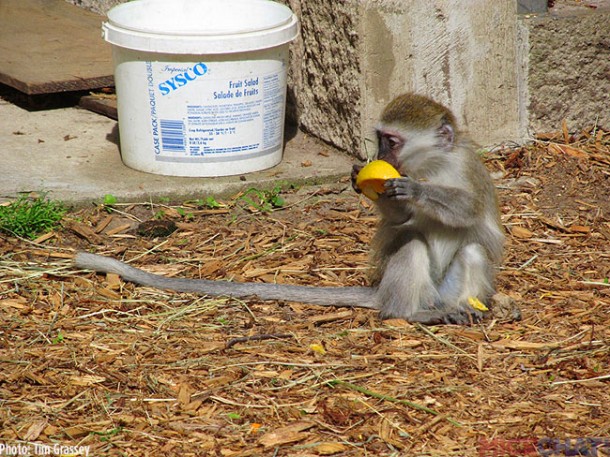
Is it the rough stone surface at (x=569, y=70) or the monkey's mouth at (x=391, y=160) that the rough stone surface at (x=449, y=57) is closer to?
the rough stone surface at (x=569, y=70)

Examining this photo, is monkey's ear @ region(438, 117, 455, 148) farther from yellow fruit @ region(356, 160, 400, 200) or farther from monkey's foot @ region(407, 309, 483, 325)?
monkey's foot @ region(407, 309, 483, 325)

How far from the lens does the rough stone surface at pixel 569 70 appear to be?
6.31 m

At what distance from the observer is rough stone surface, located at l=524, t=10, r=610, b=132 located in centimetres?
631

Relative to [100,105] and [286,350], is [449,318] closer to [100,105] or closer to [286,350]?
[286,350]

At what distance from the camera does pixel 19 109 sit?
7.36 metres

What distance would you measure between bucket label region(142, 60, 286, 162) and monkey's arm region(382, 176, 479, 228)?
181cm

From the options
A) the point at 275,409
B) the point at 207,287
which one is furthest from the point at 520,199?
the point at 275,409

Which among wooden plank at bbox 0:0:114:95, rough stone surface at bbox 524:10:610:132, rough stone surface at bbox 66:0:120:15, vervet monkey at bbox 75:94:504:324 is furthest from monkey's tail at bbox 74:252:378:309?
rough stone surface at bbox 66:0:120:15

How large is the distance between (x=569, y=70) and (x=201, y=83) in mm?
2555

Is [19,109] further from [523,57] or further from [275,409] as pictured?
[275,409]

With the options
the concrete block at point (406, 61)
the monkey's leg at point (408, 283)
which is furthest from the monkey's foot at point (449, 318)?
the concrete block at point (406, 61)

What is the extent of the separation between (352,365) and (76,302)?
5.00ft

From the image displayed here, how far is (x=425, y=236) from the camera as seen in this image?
459 centimetres

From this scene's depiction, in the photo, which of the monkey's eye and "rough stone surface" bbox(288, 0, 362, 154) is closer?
the monkey's eye
